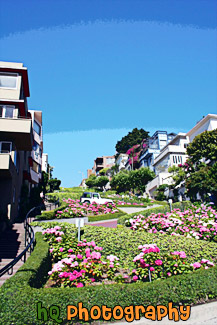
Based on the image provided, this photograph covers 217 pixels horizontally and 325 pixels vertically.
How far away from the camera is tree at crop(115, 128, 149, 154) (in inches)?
3718

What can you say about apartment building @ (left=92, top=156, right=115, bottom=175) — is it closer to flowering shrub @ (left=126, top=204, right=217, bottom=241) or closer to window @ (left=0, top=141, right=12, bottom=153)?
window @ (left=0, top=141, right=12, bottom=153)

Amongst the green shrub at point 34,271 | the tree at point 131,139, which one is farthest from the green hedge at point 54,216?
the tree at point 131,139

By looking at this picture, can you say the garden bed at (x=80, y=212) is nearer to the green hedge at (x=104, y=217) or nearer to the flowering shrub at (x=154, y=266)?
the green hedge at (x=104, y=217)

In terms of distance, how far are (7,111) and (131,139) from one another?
7735cm

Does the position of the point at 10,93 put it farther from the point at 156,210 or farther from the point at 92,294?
the point at 92,294

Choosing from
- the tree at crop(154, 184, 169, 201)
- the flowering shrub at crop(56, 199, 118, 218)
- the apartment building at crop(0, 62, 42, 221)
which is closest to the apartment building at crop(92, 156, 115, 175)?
the tree at crop(154, 184, 169, 201)

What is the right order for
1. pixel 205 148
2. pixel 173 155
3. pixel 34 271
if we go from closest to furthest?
pixel 34 271 < pixel 205 148 < pixel 173 155

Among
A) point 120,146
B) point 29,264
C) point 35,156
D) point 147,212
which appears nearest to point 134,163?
point 120,146

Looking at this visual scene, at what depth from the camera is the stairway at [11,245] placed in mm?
11683

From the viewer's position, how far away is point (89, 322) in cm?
733

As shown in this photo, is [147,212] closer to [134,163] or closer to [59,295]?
[59,295]

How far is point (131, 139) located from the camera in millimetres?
95188

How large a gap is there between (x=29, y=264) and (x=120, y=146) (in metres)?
88.6

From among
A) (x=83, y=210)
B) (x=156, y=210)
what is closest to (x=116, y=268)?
(x=156, y=210)
